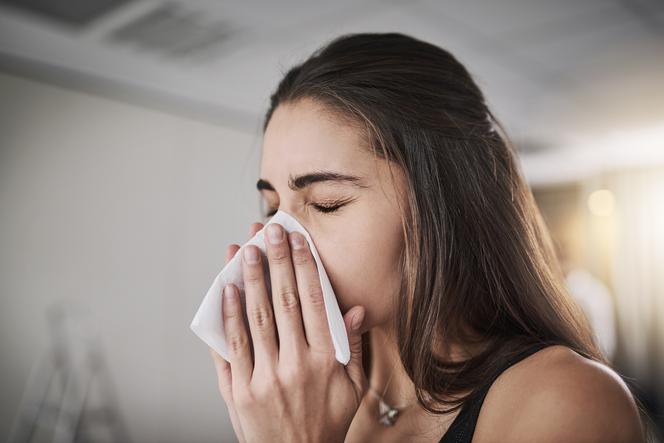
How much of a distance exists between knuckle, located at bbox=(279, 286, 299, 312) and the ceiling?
212cm

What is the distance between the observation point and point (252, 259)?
1012mm

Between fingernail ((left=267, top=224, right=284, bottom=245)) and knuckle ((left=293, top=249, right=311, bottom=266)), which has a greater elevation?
fingernail ((left=267, top=224, right=284, bottom=245))

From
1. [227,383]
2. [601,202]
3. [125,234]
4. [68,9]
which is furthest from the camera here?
[601,202]

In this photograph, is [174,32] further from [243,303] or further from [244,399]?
[244,399]

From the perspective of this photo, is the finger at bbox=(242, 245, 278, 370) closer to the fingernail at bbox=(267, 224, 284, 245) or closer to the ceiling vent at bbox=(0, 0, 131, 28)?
the fingernail at bbox=(267, 224, 284, 245)

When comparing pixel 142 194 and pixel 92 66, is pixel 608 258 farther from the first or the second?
pixel 92 66

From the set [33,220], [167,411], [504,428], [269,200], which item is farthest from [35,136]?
[504,428]

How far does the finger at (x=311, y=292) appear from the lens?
3.25ft

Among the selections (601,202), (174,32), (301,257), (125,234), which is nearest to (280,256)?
(301,257)

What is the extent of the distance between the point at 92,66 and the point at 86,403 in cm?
246

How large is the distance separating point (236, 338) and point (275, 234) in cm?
22

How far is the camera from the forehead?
3.26 ft

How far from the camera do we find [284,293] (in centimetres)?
101

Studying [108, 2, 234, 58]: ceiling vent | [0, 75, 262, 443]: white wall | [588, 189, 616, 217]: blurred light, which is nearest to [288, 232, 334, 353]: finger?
[108, 2, 234, 58]: ceiling vent
